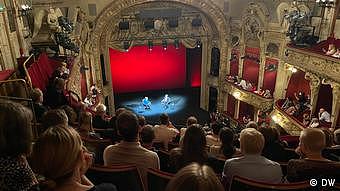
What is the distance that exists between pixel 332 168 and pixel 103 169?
6.93 ft

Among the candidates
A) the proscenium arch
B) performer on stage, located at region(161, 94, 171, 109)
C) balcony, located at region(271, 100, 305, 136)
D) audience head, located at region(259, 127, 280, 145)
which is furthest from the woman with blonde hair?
performer on stage, located at region(161, 94, 171, 109)

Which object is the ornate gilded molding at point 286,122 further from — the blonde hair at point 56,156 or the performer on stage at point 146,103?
the blonde hair at point 56,156

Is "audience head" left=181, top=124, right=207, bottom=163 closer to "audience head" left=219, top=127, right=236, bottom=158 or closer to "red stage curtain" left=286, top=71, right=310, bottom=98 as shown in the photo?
"audience head" left=219, top=127, right=236, bottom=158

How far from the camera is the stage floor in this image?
1497 centimetres

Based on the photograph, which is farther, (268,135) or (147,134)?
(268,135)

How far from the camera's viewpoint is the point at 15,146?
1681 mm

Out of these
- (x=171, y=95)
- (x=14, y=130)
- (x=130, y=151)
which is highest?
(x=14, y=130)

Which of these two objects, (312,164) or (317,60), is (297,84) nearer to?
(317,60)

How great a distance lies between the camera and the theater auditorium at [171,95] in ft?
5.72

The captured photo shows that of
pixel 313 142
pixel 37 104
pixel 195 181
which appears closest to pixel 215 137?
pixel 313 142

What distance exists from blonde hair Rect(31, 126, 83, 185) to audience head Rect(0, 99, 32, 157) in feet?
0.67

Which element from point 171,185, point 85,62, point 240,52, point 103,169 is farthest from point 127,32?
point 171,185

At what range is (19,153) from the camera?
5.65 ft

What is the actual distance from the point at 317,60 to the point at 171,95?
9.73m
